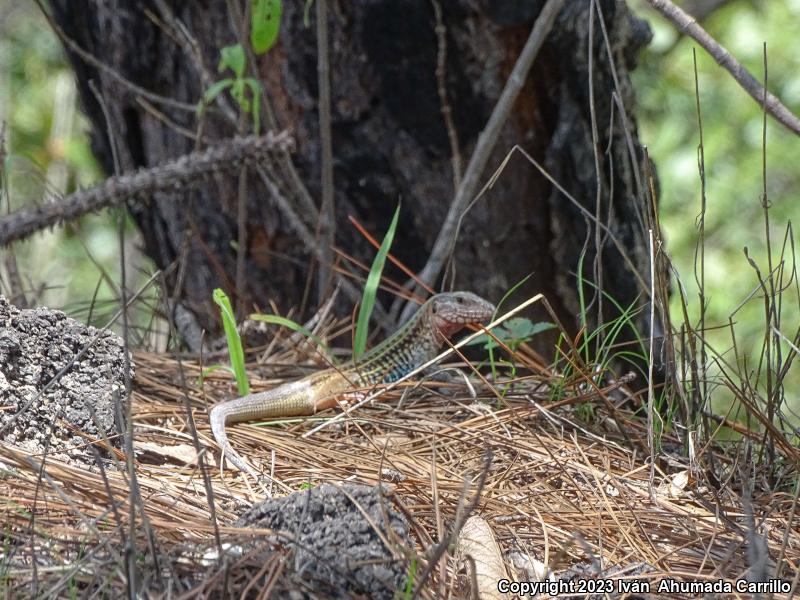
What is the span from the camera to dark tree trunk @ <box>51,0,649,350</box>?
3.57m

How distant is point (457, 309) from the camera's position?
3285mm

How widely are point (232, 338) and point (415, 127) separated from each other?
1.43 meters

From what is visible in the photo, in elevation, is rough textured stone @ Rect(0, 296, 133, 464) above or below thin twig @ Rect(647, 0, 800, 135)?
Result: below

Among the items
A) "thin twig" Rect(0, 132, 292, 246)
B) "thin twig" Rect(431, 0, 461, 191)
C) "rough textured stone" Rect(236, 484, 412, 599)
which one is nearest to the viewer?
"rough textured stone" Rect(236, 484, 412, 599)

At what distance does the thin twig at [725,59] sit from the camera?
2.39 m

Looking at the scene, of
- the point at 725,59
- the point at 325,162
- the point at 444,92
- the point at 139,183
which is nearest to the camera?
the point at 725,59

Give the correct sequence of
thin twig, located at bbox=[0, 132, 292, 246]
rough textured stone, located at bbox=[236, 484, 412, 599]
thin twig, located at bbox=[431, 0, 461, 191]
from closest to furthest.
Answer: rough textured stone, located at bbox=[236, 484, 412, 599], thin twig, located at bbox=[0, 132, 292, 246], thin twig, located at bbox=[431, 0, 461, 191]

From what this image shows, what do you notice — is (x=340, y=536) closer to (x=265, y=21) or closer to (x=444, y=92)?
(x=265, y=21)

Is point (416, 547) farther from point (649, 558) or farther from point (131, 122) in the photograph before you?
point (131, 122)

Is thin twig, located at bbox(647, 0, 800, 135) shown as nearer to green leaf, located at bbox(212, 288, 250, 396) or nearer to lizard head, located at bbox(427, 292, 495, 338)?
lizard head, located at bbox(427, 292, 495, 338)

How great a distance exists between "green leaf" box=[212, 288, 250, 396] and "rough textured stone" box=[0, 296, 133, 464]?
0.31 meters

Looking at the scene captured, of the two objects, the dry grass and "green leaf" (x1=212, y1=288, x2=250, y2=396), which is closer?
the dry grass

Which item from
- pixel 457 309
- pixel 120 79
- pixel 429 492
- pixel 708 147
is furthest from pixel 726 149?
pixel 429 492

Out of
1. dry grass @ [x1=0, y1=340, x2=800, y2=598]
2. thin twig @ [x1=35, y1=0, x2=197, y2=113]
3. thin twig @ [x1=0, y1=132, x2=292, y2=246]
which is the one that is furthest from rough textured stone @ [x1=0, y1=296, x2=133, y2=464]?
thin twig @ [x1=35, y1=0, x2=197, y2=113]
